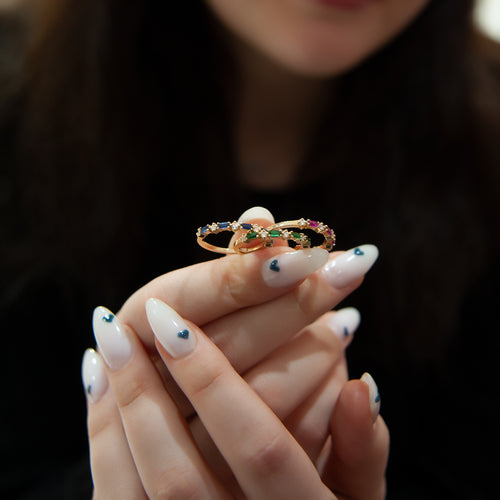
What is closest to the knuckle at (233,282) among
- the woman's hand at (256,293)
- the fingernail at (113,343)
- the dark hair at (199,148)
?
the woman's hand at (256,293)

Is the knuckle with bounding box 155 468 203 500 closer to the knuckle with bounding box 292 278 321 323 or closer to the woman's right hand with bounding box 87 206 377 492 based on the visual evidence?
the woman's right hand with bounding box 87 206 377 492

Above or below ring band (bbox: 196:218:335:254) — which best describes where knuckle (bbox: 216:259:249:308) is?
below

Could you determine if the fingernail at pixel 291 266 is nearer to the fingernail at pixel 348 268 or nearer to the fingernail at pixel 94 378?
the fingernail at pixel 348 268

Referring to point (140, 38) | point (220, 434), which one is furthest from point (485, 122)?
point (220, 434)

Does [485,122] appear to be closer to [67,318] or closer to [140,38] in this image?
[140,38]

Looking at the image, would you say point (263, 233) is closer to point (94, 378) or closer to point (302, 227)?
point (302, 227)

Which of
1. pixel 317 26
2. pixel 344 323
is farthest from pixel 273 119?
pixel 344 323

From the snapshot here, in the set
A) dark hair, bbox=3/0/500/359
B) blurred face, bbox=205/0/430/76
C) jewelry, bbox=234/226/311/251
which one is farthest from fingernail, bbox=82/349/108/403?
blurred face, bbox=205/0/430/76
